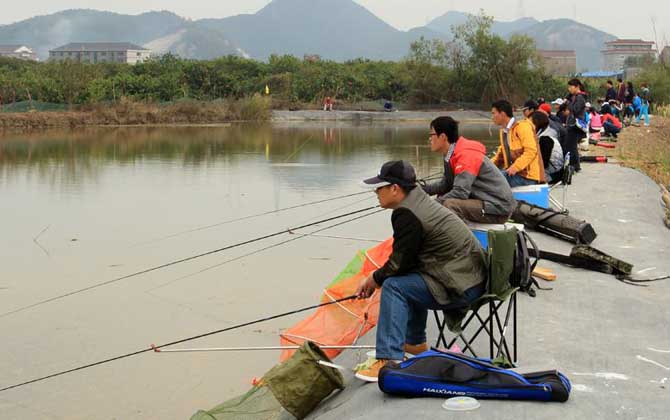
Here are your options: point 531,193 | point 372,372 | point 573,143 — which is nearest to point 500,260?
point 372,372

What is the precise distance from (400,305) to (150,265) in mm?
5143

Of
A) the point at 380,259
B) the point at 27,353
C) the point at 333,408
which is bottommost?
the point at 27,353

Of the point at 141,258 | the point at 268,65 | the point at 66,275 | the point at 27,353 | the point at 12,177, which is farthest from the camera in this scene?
the point at 268,65

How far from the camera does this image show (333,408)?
13.2 feet

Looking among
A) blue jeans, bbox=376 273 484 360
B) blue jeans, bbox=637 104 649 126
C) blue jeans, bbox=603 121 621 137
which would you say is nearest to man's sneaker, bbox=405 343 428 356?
blue jeans, bbox=376 273 484 360

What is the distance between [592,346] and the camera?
4.63 metres

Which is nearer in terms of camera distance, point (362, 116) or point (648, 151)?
point (648, 151)

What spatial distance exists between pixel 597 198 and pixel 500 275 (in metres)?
6.19

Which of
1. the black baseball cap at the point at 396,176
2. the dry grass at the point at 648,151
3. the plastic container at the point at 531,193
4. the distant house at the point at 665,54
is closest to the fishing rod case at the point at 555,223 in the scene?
the plastic container at the point at 531,193

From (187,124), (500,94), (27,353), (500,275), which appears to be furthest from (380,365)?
(500,94)

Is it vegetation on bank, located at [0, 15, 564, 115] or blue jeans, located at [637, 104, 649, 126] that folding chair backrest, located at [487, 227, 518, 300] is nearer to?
blue jeans, located at [637, 104, 649, 126]

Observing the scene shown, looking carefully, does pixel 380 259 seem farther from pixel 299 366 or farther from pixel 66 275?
pixel 66 275

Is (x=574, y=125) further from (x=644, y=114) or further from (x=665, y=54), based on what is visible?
(x=644, y=114)

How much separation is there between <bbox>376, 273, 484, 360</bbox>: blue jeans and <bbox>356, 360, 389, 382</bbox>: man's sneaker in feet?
0.12
